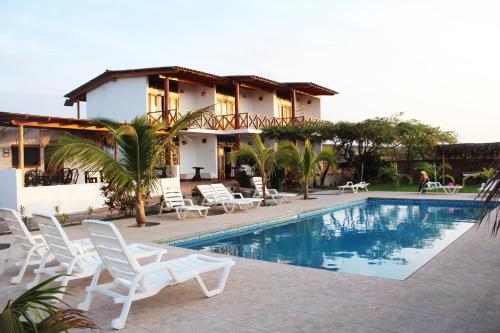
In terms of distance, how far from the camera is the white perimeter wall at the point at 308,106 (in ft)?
105

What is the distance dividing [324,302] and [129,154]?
6.64 m

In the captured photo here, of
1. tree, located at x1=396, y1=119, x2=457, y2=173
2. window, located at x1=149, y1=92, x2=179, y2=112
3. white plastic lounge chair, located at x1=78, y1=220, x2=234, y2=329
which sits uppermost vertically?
window, located at x1=149, y1=92, x2=179, y2=112

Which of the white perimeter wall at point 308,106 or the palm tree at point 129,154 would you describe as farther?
the white perimeter wall at point 308,106

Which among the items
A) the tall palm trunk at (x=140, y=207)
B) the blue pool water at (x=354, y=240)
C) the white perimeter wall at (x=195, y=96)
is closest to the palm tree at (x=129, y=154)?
the tall palm trunk at (x=140, y=207)

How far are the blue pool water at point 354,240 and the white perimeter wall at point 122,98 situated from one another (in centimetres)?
1234

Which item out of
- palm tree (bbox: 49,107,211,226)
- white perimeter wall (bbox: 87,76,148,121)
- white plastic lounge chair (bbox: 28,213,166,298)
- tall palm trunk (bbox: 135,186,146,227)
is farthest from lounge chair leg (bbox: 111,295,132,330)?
white perimeter wall (bbox: 87,76,148,121)

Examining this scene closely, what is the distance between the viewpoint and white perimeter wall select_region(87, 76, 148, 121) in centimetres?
2202

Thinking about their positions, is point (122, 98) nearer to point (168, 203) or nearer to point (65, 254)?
point (168, 203)

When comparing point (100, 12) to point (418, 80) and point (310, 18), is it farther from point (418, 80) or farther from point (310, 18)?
point (418, 80)

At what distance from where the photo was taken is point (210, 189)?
1342 centimetres

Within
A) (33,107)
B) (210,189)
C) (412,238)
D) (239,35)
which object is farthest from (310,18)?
(33,107)

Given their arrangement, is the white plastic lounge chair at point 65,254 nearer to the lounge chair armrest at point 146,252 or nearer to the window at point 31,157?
the lounge chair armrest at point 146,252

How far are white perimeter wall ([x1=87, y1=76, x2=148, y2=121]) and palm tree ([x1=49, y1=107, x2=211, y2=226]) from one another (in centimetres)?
1204

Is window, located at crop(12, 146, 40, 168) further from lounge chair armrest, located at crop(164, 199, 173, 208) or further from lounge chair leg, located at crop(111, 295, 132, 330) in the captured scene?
lounge chair leg, located at crop(111, 295, 132, 330)
